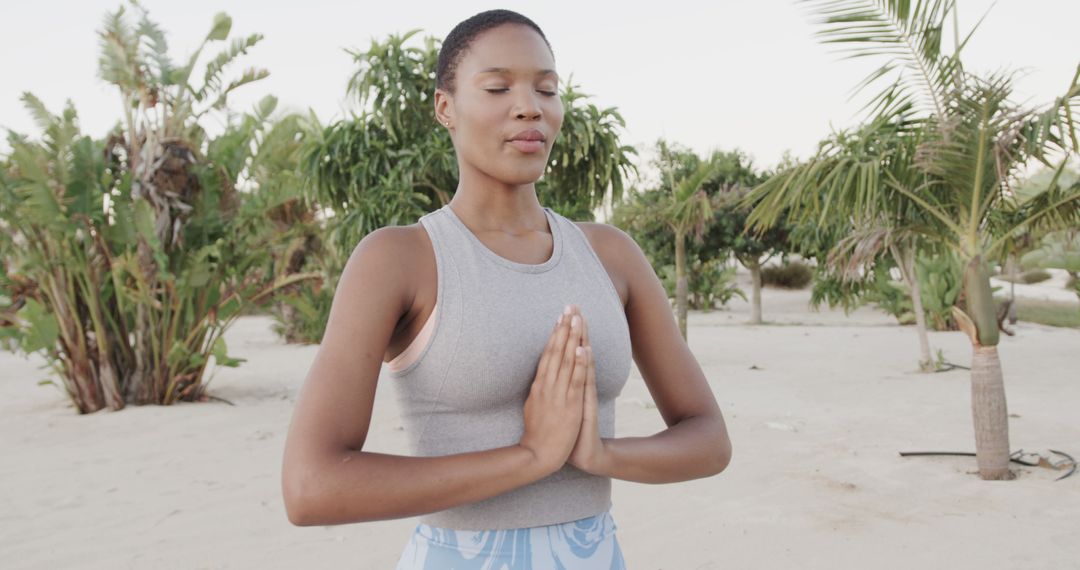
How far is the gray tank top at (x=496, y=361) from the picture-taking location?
46.0 inches

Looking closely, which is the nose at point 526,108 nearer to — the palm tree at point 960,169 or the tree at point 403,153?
the palm tree at point 960,169

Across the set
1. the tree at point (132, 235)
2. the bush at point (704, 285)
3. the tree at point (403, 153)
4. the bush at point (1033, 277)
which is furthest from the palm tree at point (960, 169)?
the bush at point (1033, 277)

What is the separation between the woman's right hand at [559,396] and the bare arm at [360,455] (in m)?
0.02

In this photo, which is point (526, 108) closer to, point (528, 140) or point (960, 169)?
point (528, 140)

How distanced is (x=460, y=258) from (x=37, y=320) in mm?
8302

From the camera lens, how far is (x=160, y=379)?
8906 millimetres

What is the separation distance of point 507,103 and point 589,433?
1.67ft

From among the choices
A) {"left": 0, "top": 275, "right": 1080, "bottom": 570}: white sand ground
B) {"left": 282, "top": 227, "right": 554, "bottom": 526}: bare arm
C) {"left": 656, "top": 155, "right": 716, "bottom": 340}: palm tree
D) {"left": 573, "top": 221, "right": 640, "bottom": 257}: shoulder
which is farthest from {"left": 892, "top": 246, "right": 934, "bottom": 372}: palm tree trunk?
{"left": 282, "top": 227, "right": 554, "bottom": 526}: bare arm

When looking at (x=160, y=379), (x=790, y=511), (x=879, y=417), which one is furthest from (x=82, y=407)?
(x=879, y=417)

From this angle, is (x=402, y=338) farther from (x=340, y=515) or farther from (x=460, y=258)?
(x=340, y=515)

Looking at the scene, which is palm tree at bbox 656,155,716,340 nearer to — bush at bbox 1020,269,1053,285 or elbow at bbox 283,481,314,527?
elbow at bbox 283,481,314,527

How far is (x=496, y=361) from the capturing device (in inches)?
46.1

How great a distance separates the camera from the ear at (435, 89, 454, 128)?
1341 mm

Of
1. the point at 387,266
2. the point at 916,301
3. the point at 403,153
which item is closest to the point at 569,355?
the point at 387,266
